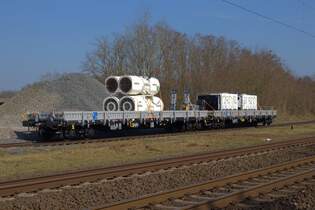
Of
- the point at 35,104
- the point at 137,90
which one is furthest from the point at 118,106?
the point at 35,104

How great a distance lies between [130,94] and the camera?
3475 centimetres

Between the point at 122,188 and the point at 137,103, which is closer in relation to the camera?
the point at 122,188

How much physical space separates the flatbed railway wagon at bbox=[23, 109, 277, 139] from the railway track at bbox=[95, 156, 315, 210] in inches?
603

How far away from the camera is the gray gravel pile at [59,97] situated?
48250mm

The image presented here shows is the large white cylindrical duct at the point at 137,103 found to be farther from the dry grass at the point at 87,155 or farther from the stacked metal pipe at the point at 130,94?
the dry grass at the point at 87,155

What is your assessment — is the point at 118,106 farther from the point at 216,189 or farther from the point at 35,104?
the point at 216,189

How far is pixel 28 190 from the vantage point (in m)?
11.9

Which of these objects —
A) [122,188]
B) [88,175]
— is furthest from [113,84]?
[122,188]

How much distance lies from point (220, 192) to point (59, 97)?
133ft

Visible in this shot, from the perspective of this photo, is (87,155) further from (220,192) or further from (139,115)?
(139,115)

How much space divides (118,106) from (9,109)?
17769 millimetres

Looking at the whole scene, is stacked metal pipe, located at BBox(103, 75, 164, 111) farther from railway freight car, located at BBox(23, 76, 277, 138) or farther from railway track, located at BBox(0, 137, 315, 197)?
railway track, located at BBox(0, 137, 315, 197)

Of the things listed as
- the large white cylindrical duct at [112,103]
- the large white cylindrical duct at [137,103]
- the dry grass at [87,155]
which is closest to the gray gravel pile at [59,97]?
the large white cylindrical duct at [112,103]

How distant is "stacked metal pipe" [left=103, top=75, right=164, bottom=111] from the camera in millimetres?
34375
